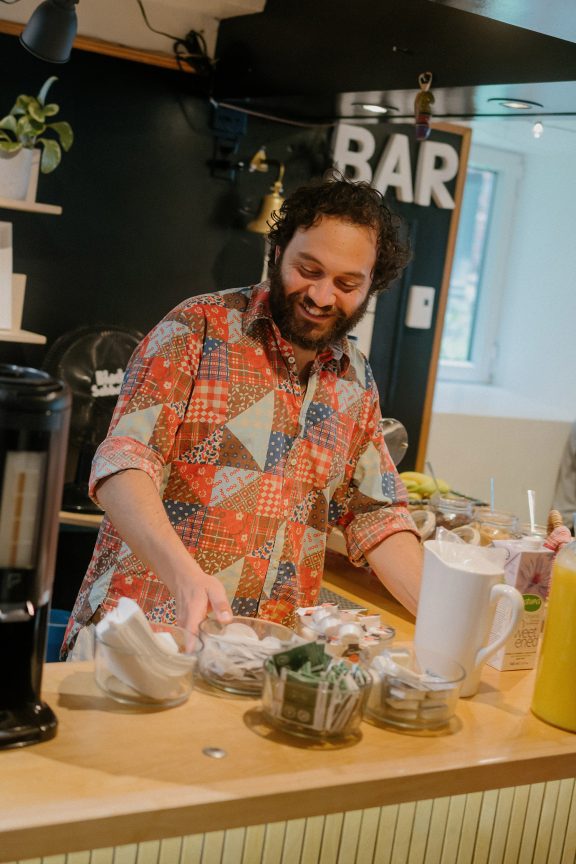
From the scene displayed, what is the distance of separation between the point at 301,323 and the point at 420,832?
98 centimetres

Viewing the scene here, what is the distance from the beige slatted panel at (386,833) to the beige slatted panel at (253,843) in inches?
7.1

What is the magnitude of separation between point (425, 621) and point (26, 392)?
26.9 inches

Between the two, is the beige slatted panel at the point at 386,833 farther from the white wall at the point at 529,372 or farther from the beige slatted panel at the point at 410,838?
the white wall at the point at 529,372

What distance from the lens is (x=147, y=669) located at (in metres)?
1.35

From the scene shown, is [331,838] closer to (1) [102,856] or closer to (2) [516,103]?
(1) [102,856]

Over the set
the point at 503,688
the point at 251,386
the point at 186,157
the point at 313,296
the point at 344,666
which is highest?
the point at 186,157

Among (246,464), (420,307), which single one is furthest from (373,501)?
(420,307)

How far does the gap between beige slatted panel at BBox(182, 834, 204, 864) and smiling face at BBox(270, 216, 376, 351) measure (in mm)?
1053

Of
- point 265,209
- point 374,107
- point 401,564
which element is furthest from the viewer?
point 265,209

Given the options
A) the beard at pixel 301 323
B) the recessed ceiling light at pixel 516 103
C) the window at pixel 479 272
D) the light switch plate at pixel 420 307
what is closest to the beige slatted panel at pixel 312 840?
the beard at pixel 301 323

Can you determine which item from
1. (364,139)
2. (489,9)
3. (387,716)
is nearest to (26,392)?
(387,716)

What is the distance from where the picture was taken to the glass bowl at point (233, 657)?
1451 millimetres

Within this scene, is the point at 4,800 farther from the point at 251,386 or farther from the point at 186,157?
the point at 186,157

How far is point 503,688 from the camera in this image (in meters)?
1.70
